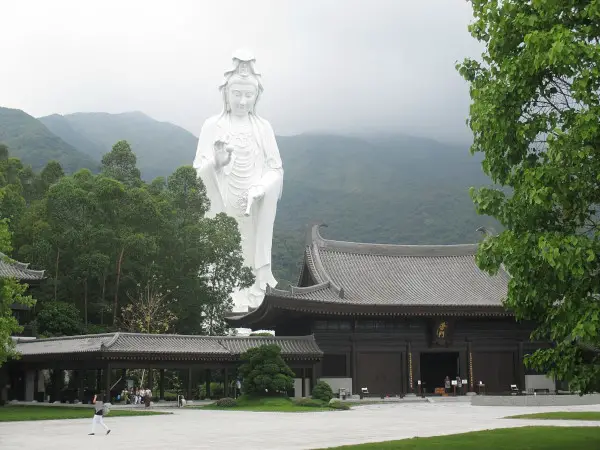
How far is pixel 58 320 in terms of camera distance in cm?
3588

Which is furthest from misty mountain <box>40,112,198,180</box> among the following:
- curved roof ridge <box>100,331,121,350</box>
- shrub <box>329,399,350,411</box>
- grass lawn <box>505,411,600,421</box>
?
grass lawn <box>505,411,600,421</box>

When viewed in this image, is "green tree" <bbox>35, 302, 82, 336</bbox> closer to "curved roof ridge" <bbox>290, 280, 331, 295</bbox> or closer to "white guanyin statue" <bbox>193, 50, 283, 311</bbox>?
"curved roof ridge" <bbox>290, 280, 331, 295</bbox>

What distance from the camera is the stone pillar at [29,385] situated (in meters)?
34.0

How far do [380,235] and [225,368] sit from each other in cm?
9034

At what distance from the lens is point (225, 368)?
3156 cm

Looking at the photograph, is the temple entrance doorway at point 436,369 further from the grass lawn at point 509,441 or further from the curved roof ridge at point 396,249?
the grass lawn at point 509,441

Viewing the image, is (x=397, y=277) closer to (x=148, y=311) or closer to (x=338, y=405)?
(x=338, y=405)

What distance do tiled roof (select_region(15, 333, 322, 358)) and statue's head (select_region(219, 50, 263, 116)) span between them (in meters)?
19.9

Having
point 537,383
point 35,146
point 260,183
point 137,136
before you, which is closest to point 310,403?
point 537,383

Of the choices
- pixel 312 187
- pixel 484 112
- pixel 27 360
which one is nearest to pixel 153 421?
pixel 27 360

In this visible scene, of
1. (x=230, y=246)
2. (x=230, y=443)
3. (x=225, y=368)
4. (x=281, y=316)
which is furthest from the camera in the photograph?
(x=230, y=246)

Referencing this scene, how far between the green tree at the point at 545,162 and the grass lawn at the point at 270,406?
51.4 feet

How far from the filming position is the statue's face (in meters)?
47.9

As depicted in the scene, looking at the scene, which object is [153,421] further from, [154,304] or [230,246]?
[230,246]
